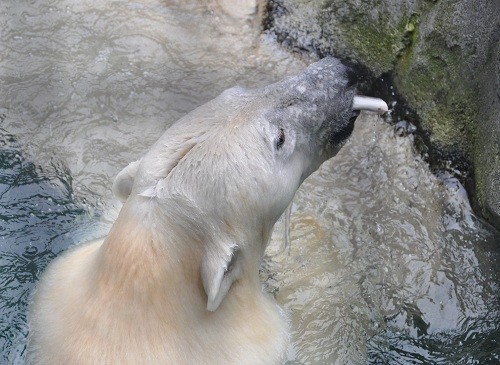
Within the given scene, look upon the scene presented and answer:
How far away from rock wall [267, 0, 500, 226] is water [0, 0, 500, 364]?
0.17 meters

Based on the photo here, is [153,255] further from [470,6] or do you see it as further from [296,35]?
[296,35]

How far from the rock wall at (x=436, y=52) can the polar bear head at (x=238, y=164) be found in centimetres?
97

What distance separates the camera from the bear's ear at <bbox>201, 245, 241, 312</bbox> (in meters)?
2.38

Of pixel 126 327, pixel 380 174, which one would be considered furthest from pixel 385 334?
pixel 126 327

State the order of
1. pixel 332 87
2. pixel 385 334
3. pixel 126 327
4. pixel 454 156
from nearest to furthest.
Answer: pixel 126 327
pixel 332 87
pixel 385 334
pixel 454 156

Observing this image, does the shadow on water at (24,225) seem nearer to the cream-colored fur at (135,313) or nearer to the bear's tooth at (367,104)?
the cream-colored fur at (135,313)

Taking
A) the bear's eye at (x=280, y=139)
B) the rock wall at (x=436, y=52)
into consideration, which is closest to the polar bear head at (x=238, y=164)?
the bear's eye at (x=280, y=139)

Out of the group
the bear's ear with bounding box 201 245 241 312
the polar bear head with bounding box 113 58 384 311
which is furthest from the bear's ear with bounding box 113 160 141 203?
the bear's ear with bounding box 201 245 241 312

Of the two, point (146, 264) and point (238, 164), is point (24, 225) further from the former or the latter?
point (238, 164)

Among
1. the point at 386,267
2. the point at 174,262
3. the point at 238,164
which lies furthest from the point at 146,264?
the point at 386,267

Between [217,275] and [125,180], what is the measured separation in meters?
0.60

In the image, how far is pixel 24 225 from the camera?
333 cm

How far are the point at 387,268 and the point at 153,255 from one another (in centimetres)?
143

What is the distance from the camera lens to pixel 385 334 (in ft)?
10.8
